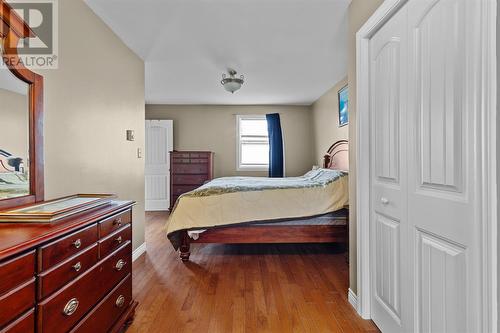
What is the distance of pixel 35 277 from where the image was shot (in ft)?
3.30

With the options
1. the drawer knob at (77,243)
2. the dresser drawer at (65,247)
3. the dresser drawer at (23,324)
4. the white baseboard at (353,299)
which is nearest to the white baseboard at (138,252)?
the dresser drawer at (65,247)

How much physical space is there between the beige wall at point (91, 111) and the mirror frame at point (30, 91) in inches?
3.9

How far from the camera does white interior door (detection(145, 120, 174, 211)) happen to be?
240 inches

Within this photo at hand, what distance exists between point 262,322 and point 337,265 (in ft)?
4.26

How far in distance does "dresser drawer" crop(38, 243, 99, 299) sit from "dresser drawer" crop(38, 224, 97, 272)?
0.07ft

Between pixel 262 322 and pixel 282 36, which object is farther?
pixel 282 36

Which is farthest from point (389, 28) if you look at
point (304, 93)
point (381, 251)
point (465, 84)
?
point (304, 93)

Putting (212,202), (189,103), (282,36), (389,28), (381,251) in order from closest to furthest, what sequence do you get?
(389,28), (381,251), (282,36), (212,202), (189,103)

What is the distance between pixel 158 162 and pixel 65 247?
5.12 metres

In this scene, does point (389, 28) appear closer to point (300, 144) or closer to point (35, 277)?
point (35, 277)

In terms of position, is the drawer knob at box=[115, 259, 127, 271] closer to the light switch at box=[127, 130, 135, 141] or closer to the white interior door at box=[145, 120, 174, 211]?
the light switch at box=[127, 130, 135, 141]

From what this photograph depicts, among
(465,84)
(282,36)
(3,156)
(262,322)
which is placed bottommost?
(262,322)

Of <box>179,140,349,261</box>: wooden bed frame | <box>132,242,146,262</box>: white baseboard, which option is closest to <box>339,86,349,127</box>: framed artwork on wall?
<box>179,140,349,261</box>: wooden bed frame

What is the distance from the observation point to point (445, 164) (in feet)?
3.75
